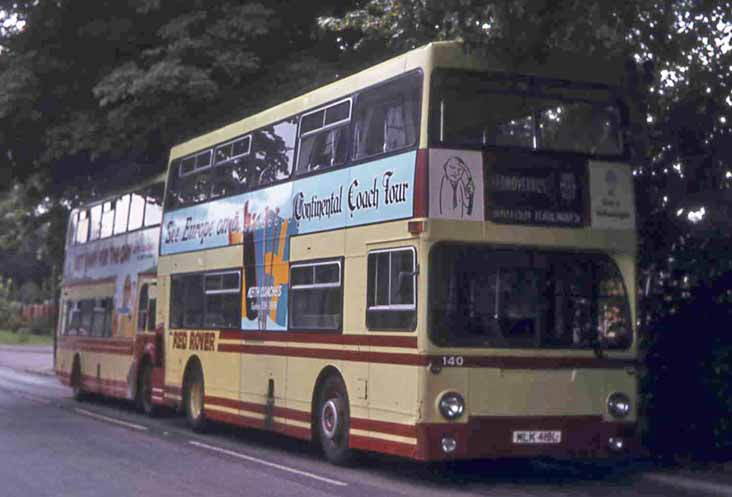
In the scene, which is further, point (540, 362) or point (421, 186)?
point (540, 362)

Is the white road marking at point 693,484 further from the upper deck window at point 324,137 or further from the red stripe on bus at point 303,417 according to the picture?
the upper deck window at point 324,137

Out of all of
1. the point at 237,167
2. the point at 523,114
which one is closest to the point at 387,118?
the point at 523,114

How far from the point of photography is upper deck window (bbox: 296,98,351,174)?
15062mm

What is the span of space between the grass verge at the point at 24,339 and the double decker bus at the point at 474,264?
51.2m

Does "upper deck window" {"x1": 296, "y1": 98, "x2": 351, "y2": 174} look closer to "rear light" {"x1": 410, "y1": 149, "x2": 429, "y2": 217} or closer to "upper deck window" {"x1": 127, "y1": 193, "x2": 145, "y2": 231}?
"rear light" {"x1": 410, "y1": 149, "x2": 429, "y2": 217}

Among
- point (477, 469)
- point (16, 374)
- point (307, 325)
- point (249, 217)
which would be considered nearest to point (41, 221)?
point (16, 374)

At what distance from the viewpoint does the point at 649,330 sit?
15.4 meters

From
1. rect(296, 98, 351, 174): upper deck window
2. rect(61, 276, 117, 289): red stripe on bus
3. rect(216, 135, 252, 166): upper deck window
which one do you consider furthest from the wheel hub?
rect(61, 276, 117, 289): red stripe on bus

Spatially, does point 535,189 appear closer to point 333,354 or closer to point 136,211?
point 333,354

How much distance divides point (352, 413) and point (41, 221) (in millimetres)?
19489

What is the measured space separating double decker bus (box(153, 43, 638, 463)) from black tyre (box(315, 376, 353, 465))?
0.03 meters

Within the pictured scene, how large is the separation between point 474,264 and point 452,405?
1.45m

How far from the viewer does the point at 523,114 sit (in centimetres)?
1341

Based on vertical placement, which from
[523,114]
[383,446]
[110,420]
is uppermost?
[523,114]
